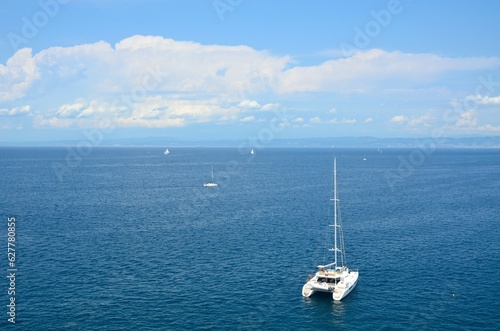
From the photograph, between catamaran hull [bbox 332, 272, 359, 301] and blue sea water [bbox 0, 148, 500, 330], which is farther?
catamaran hull [bbox 332, 272, 359, 301]

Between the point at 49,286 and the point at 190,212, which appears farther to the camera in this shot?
the point at 190,212

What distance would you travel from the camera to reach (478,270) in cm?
8856

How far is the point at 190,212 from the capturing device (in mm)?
149000

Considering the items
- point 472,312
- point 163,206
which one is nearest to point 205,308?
point 472,312

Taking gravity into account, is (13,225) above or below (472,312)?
above

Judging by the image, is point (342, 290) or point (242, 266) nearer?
point (342, 290)

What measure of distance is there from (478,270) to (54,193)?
161114 millimetres

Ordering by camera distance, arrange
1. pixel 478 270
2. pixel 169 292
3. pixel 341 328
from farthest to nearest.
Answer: pixel 478 270 → pixel 169 292 → pixel 341 328

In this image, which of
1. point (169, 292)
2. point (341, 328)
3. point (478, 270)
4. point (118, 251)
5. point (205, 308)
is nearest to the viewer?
point (341, 328)

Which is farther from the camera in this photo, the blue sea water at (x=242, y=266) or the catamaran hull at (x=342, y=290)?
the catamaran hull at (x=342, y=290)

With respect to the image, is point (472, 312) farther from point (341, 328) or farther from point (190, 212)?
point (190, 212)

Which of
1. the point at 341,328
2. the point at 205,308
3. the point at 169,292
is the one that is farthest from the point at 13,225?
the point at 341,328

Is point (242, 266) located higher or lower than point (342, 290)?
higher

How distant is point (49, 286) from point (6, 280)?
9632 mm
